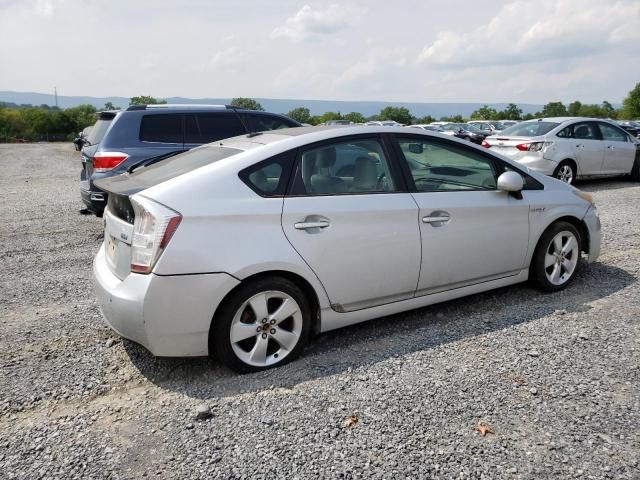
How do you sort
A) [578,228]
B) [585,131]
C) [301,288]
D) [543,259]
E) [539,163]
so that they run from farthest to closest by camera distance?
[585,131]
[539,163]
[578,228]
[543,259]
[301,288]

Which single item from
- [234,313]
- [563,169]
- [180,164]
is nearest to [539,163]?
[563,169]

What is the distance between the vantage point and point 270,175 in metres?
3.56

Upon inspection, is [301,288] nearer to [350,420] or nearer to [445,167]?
[350,420]

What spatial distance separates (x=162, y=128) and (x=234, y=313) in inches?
201

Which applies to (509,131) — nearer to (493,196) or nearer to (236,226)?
(493,196)

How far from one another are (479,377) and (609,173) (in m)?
10.5

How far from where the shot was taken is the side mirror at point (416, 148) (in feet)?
13.6

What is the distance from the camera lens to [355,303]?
12.5 ft

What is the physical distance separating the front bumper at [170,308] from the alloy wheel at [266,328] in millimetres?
195

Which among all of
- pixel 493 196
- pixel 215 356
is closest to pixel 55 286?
pixel 215 356

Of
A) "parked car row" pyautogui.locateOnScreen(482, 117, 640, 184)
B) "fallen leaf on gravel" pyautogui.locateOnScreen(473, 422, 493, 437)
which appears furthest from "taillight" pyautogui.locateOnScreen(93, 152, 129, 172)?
"parked car row" pyautogui.locateOnScreen(482, 117, 640, 184)

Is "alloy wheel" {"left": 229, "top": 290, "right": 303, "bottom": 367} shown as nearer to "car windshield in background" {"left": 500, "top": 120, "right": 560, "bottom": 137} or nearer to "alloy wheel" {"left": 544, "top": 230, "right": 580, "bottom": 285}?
"alloy wheel" {"left": 544, "top": 230, "right": 580, "bottom": 285}

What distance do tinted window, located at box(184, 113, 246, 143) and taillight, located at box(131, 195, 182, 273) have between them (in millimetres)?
4825

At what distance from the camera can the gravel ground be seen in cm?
263
